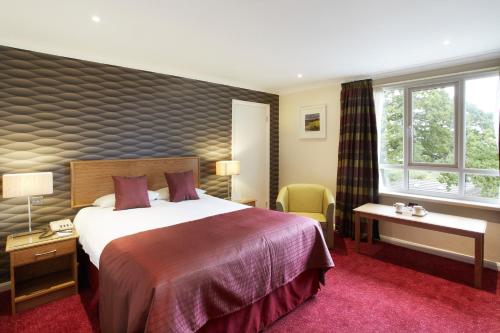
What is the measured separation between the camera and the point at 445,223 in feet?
10.1

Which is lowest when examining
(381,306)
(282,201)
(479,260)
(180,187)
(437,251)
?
(381,306)

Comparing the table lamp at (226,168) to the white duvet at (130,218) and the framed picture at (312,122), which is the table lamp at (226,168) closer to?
the white duvet at (130,218)

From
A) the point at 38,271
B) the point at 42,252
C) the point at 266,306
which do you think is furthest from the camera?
the point at 38,271

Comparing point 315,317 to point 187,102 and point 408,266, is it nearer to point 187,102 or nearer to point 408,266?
point 408,266

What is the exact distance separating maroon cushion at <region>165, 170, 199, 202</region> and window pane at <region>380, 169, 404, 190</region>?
281 cm

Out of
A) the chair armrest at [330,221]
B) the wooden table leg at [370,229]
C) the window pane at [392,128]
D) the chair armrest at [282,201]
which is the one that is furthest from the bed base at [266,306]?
the window pane at [392,128]

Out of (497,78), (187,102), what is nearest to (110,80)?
(187,102)

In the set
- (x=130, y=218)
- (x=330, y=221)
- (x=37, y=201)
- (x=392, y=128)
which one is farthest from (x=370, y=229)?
(x=37, y=201)

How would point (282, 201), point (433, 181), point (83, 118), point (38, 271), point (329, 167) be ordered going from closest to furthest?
point (38, 271)
point (83, 118)
point (433, 181)
point (282, 201)
point (329, 167)

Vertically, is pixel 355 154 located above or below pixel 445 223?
above

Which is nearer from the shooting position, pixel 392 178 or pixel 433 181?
pixel 433 181

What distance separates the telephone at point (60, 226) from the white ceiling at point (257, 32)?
181cm

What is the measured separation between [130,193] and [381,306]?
110 inches

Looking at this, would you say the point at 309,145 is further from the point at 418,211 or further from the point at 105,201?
the point at 105,201
